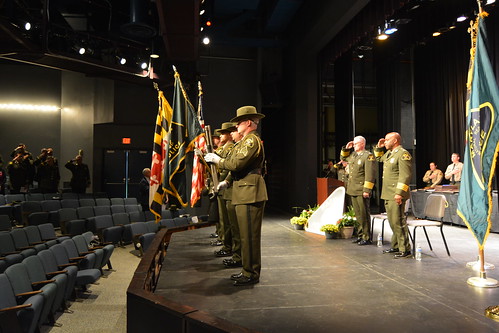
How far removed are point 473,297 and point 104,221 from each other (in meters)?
6.16

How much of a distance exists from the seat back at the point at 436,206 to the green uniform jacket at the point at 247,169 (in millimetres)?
2695

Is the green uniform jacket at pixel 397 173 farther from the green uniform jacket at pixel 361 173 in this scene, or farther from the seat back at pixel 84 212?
the seat back at pixel 84 212

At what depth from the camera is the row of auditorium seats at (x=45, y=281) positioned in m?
2.97

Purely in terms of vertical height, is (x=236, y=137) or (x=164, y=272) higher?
(x=236, y=137)

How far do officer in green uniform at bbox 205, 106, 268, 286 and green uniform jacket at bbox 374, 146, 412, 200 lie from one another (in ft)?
6.61

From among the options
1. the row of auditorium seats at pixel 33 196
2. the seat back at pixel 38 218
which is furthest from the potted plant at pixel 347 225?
the row of auditorium seats at pixel 33 196

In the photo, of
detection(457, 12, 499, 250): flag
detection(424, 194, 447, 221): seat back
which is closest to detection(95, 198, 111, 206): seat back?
detection(424, 194, 447, 221): seat back

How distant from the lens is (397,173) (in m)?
4.84

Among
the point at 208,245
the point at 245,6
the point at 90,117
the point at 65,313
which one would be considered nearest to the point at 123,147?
the point at 90,117

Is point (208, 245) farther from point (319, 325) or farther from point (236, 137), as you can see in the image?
point (319, 325)

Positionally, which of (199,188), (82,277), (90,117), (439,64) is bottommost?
(82,277)

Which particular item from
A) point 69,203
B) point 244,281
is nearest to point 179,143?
point 244,281

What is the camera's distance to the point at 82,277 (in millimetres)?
4570

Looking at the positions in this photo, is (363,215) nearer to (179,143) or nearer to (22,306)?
(179,143)
